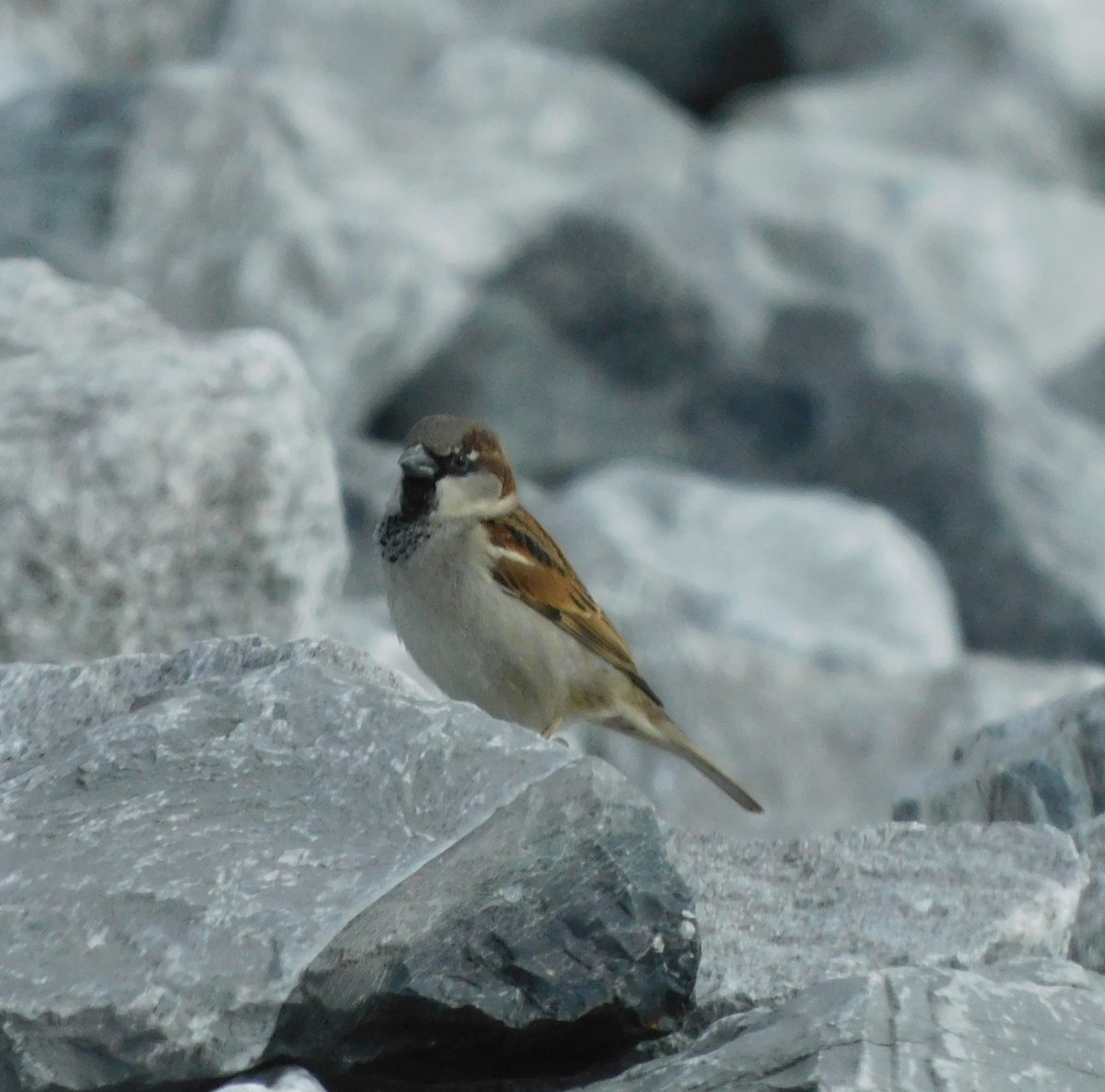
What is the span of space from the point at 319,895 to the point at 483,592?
80.3 inches

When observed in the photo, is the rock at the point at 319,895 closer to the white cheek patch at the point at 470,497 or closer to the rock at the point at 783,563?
the white cheek patch at the point at 470,497

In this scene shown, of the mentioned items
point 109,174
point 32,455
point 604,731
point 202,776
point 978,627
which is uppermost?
point 202,776

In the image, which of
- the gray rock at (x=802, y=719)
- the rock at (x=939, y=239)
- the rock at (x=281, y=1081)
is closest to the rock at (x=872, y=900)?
the rock at (x=281, y=1081)

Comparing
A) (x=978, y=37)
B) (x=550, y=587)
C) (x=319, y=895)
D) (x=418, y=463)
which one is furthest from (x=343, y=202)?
(x=319, y=895)

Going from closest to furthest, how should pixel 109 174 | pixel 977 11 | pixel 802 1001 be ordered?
pixel 802 1001 < pixel 109 174 < pixel 977 11

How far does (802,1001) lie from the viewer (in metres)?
2.84

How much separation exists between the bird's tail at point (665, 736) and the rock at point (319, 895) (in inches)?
89.5

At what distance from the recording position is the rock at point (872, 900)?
3182mm

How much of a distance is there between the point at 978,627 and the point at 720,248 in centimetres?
264

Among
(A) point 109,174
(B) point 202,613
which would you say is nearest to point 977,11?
(A) point 109,174

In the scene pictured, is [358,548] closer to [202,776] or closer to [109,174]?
[109,174]

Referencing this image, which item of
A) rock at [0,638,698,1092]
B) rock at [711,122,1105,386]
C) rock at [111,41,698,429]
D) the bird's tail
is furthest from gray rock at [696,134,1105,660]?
rock at [0,638,698,1092]

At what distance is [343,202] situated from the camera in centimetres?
966

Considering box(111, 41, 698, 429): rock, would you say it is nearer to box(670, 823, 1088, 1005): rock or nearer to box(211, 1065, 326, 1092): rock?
box(670, 823, 1088, 1005): rock
